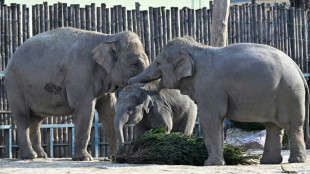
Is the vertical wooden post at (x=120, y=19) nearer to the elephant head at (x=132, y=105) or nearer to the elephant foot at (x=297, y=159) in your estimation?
the elephant head at (x=132, y=105)

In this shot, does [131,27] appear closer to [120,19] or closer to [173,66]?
[120,19]

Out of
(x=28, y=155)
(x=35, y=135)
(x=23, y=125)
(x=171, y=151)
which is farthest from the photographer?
(x=35, y=135)

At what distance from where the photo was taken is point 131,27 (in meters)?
19.0

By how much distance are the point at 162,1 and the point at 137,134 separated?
17.3 m

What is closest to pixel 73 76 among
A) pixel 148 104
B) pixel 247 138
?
pixel 148 104

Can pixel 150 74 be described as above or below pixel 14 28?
below

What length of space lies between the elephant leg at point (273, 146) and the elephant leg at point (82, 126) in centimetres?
284

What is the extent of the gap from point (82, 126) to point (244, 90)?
299 centimetres

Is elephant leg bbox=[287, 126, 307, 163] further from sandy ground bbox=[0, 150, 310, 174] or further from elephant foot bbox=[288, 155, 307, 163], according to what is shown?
sandy ground bbox=[0, 150, 310, 174]

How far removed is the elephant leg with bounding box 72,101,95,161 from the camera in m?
13.2

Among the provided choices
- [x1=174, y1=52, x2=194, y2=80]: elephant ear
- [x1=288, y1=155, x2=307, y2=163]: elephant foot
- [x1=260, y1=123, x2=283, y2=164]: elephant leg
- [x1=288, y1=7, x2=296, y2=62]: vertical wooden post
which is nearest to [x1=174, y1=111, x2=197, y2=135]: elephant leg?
[x1=174, y1=52, x2=194, y2=80]: elephant ear

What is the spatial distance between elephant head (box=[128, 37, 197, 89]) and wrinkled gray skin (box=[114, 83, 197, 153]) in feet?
1.10

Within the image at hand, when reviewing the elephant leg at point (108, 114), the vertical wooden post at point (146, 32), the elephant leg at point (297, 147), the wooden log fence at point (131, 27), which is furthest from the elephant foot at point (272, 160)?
the vertical wooden post at point (146, 32)

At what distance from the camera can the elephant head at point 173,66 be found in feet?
38.9
